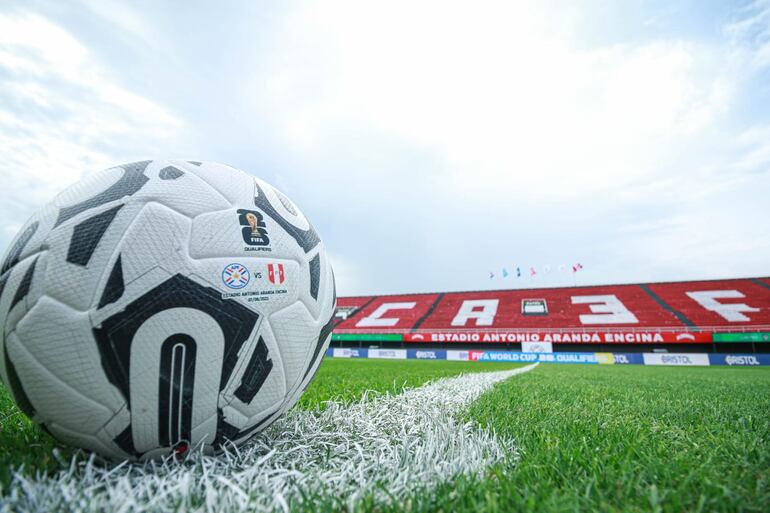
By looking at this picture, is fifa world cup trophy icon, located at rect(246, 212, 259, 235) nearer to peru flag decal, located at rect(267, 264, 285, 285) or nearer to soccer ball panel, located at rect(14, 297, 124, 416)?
peru flag decal, located at rect(267, 264, 285, 285)

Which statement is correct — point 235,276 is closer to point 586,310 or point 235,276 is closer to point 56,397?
point 56,397

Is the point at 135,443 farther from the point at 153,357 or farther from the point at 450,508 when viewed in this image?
the point at 450,508

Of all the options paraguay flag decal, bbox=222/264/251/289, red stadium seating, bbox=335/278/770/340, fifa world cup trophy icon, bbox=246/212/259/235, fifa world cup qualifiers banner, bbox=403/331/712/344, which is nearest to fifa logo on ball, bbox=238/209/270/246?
→ fifa world cup trophy icon, bbox=246/212/259/235

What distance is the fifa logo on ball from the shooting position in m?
1.54

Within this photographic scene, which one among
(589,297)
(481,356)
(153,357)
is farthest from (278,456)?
(589,297)

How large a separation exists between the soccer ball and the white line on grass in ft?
0.43

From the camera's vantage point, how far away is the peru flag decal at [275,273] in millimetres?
1559

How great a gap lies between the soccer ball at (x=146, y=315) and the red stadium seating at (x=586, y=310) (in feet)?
86.4

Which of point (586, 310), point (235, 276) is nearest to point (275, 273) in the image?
point (235, 276)

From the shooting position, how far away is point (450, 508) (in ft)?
3.34

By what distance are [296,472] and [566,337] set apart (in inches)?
1037

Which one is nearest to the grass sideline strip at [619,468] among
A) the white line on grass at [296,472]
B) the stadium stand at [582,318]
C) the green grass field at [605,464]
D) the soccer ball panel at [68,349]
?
the green grass field at [605,464]

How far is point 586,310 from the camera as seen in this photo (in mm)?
28641

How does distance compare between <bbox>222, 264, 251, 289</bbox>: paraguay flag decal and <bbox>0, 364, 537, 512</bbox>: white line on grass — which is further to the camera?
→ <bbox>222, 264, 251, 289</bbox>: paraguay flag decal
